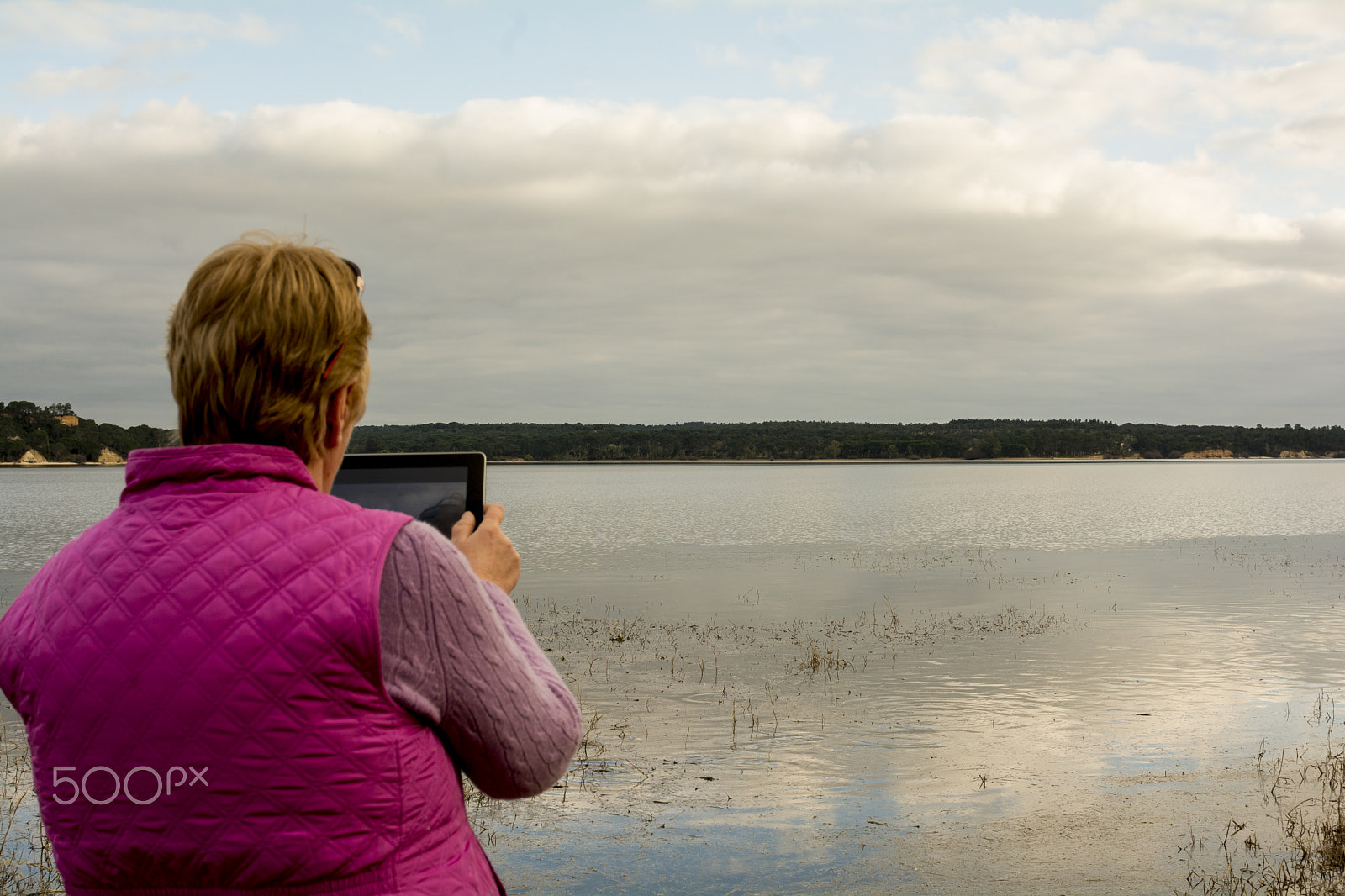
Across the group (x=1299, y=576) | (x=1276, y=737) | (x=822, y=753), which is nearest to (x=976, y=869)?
(x=822, y=753)

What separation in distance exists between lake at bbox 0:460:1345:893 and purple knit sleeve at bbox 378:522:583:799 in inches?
216

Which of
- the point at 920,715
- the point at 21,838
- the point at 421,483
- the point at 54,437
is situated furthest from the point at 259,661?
the point at 54,437

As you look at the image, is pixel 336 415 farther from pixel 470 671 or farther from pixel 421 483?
pixel 421 483

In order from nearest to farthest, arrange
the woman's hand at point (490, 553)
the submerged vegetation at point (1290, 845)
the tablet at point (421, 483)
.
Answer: the woman's hand at point (490, 553)
the tablet at point (421, 483)
the submerged vegetation at point (1290, 845)

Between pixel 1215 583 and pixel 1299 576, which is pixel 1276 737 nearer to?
pixel 1215 583

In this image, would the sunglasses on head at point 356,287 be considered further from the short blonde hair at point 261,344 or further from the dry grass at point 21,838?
the dry grass at point 21,838

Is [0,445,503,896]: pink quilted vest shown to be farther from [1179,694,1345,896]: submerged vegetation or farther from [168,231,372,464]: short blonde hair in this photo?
[1179,694,1345,896]: submerged vegetation

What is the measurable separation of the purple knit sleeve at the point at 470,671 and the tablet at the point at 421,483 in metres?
0.51

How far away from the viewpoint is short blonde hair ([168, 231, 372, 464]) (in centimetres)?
155

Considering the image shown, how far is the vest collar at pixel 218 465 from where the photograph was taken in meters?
1.52

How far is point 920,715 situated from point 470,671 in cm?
1084

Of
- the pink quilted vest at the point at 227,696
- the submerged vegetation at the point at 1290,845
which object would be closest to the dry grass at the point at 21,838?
the pink quilted vest at the point at 227,696

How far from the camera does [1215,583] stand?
2469 centimetres

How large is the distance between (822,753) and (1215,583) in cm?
1883
